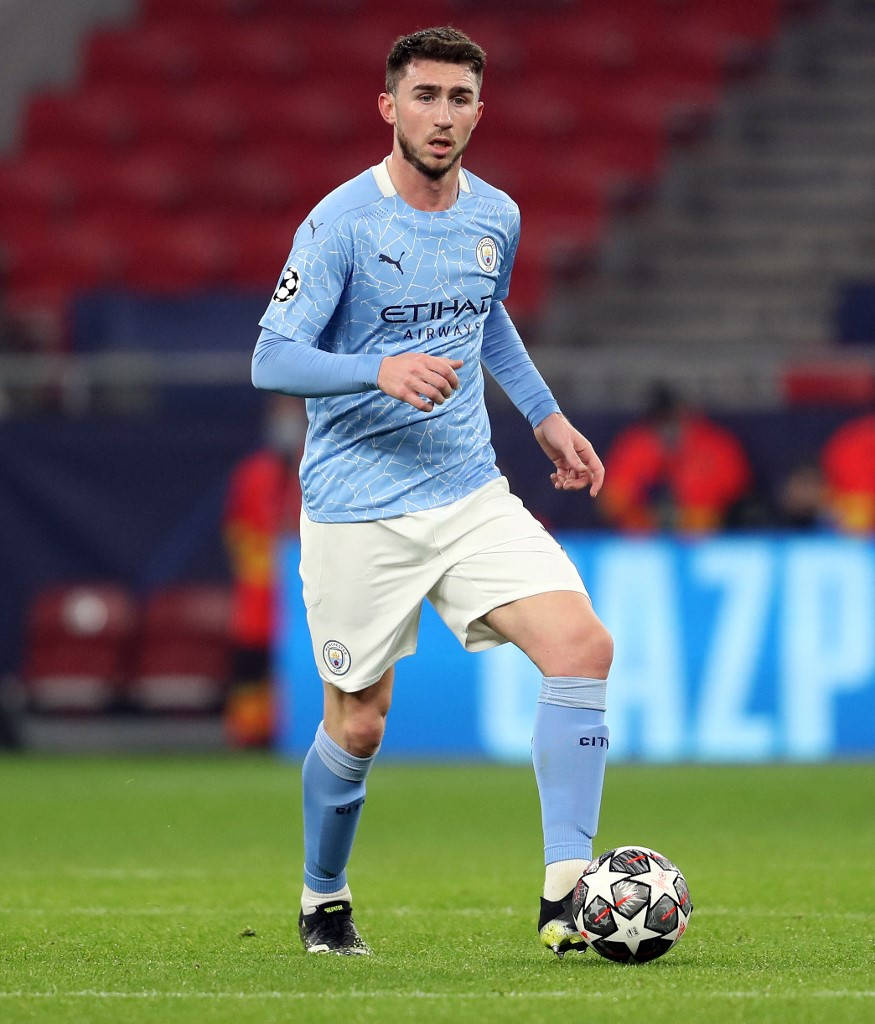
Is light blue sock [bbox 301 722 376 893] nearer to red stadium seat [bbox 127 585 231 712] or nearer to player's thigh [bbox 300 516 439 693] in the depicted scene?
player's thigh [bbox 300 516 439 693]

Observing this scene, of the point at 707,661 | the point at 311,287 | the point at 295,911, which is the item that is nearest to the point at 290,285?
the point at 311,287

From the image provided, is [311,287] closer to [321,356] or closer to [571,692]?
[321,356]

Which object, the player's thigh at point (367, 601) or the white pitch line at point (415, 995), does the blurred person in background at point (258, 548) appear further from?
the white pitch line at point (415, 995)

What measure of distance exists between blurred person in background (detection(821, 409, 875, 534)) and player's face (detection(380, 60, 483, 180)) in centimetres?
803

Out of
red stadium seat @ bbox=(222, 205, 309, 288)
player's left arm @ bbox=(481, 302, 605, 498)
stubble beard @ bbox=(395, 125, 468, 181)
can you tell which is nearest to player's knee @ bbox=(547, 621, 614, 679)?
player's left arm @ bbox=(481, 302, 605, 498)

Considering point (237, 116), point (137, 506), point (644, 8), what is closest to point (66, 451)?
point (137, 506)

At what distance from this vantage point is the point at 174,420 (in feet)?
44.9

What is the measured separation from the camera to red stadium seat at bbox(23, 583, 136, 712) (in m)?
13.2

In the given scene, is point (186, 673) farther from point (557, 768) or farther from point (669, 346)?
point (557, 768)

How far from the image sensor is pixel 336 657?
5.23 meters

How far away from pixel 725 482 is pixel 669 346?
389cm

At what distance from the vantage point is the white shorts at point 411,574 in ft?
16.9

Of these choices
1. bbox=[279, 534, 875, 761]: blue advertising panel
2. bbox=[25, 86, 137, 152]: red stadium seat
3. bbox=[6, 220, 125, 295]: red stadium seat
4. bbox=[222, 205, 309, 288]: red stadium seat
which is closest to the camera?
bbox=[279, 534, 875, 761]: blue advertising panel

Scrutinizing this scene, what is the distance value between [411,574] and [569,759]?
1.97 ft
